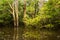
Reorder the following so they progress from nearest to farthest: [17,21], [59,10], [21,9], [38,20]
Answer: [59,10], [38,20], [17,21], [21,9]

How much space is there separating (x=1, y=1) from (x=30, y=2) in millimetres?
5094

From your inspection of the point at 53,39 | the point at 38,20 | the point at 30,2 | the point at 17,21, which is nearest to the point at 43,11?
the point at 38,20

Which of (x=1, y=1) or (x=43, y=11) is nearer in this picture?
(x=43, y=11)

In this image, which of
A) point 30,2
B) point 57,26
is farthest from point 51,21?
point 30,2

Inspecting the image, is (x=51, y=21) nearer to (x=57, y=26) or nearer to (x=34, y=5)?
(x=57, y=26)

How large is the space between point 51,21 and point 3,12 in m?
11.7

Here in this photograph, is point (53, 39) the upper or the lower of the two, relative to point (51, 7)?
lower

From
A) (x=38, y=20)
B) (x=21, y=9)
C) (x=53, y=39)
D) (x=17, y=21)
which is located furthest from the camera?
(x=21, y=9)

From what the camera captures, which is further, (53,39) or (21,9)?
(21,9)

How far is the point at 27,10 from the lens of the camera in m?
32.8

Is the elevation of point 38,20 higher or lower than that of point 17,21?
higher

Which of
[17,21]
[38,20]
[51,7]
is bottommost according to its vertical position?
[17,21]

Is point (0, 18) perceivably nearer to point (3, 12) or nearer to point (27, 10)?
point (3, 12)

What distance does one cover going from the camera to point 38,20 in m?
22.9
